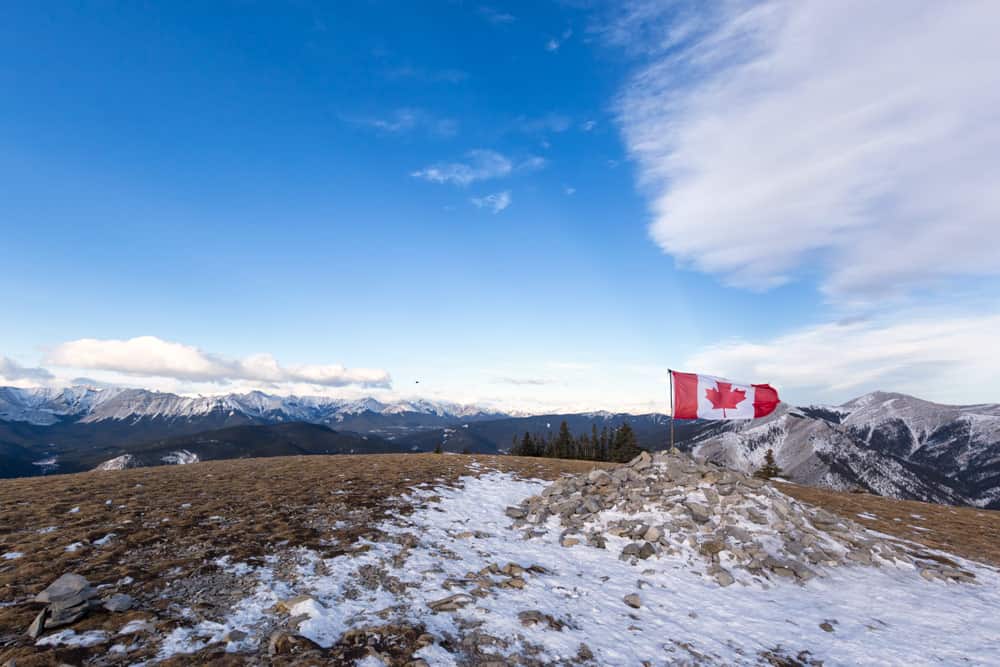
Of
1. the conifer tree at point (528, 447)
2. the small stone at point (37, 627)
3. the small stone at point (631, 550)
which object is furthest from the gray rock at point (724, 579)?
the conifer tree at point (528, 447)

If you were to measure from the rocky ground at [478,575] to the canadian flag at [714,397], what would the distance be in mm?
2849

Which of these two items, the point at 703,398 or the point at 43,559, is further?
the point at 703,398

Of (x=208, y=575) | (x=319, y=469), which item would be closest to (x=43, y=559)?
(x=208, y=575)

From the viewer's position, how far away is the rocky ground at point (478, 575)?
27.6 ft

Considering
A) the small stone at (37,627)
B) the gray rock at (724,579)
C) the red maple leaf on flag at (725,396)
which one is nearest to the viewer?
the small stone at (37,627)

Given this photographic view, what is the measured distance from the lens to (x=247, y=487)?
20781mm

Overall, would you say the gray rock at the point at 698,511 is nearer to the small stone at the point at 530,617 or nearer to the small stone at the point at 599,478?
the small stone at the point at 599,478

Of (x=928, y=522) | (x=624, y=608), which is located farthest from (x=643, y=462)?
(x=928, y=522)

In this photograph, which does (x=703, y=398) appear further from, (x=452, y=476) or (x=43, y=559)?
(x=43, y=559)

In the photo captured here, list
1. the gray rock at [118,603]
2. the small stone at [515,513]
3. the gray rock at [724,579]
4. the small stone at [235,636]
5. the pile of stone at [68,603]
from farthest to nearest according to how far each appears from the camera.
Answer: the small stone at [515,513] < the gray rock at [724,579] < the gray rock at [118,603] < the small stone at [235,636] < the pile of stone at [68,603]

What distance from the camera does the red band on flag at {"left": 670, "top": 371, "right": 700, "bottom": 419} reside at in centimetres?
2180

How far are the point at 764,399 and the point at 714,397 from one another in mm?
2565

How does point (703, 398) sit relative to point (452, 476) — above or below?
above

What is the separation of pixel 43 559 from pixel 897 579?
24.5 meters
